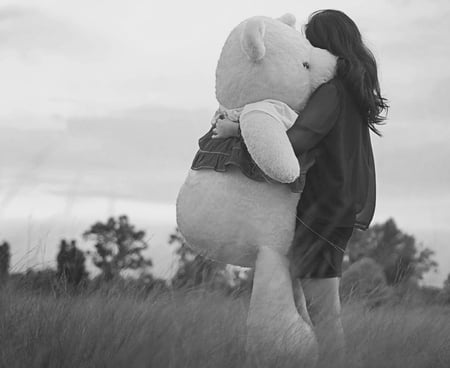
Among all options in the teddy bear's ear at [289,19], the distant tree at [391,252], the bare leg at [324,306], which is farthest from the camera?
the distant tree at [391,252]

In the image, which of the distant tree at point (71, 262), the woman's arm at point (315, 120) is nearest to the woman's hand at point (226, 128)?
the woman's arm at point (315, 120)

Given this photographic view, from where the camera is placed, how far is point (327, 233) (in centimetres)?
346

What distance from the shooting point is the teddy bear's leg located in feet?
10.6

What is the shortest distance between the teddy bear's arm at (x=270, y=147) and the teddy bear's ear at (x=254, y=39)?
0.93 ft

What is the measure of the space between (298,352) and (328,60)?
53.1 inches

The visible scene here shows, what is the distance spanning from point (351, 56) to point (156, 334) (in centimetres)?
162

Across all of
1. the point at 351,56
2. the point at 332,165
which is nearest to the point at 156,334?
the point at 332,165

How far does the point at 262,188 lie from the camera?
3375mm

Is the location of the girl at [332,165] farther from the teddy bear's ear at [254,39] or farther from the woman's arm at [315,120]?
the teddy bear's ear at [254,39]

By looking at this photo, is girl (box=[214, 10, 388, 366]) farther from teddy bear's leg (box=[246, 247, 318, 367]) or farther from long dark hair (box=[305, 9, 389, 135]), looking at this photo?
teddy bear's leg (box=[246, 247, 318, 367])

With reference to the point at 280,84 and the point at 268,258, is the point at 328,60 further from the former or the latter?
the point at 268,258

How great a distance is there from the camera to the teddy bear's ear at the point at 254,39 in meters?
3.32

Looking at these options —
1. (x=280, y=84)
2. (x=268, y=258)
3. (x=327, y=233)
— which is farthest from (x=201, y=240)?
(x=280, y=84)

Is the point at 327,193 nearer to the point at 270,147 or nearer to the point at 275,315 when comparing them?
the point at 270,147
